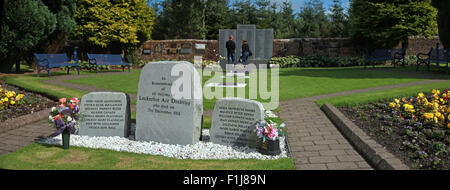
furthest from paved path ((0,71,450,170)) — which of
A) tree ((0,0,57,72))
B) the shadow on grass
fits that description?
tree ((0,0,57,72))

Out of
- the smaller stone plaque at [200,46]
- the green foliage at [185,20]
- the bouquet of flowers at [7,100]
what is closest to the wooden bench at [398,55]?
the smaller stone plaque at [200,46]

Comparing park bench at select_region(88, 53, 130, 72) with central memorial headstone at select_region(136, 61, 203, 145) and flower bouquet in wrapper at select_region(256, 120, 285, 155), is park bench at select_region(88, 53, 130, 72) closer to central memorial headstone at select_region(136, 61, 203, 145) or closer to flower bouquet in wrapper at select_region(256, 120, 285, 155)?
central memorial headstone at select_region(136, 61, 203, 145)

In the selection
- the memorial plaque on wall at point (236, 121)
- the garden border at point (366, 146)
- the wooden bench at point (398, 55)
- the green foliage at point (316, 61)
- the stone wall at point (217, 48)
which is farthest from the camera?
the stone wall at point (217, 48)

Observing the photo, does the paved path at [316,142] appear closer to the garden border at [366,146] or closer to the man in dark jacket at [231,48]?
the garden border at [366,146]

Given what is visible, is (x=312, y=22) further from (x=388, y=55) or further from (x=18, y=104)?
(x=18, y=104)

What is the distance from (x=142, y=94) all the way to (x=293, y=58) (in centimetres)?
1646

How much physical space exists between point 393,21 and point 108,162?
65.1 ft

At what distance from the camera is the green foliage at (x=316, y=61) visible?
19.8 m

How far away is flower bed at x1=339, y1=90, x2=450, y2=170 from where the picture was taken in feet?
12.5

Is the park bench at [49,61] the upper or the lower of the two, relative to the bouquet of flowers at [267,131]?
upper

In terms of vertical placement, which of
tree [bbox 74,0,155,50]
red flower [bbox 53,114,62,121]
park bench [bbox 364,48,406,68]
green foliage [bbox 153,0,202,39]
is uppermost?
green foliage [bbox 153,0,202,39]

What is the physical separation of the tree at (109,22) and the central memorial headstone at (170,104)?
49.0 ft

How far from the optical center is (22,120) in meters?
6.08

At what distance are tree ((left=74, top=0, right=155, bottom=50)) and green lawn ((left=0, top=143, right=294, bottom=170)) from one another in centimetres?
1544
